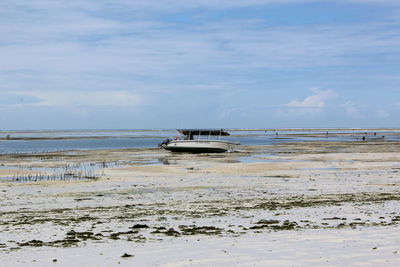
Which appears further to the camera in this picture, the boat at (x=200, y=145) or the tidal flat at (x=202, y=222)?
the boat at (x=200, y=145)

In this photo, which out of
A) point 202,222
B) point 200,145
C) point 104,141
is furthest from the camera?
point 104,141

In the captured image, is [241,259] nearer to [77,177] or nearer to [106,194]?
[106,194]

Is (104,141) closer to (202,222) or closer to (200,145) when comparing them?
(200,145)

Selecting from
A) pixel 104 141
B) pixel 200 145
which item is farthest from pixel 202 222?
pixel 104 141

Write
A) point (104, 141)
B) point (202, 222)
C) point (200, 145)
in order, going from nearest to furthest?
point (202, 222) < point (200, 145) < point (104, 141)

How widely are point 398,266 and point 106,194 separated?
48.1 ft

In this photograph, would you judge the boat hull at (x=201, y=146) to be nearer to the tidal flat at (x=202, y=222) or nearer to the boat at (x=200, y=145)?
the boat at (x=200, y=145)

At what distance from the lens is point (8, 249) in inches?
396

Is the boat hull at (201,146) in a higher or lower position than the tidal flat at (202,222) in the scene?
higher

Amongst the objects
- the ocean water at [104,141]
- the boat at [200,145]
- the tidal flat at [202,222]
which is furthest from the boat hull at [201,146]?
the tidal flat at [202,222]

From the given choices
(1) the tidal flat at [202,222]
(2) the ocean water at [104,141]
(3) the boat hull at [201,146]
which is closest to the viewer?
(1) the tidal flat at [202,222]

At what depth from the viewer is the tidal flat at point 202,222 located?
9102mm

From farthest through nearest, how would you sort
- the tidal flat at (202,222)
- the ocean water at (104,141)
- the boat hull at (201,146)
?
1. the ocean water at (104,141)
2. the boat hull at (201,146)
3. the tidal flat at (202,222)

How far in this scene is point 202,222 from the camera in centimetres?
1307
